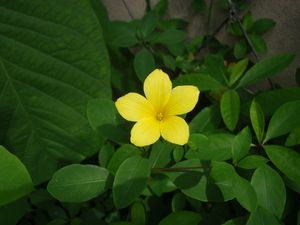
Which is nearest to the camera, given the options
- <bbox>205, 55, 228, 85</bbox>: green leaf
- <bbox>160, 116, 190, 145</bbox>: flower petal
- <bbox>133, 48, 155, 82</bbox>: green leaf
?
<bbox>160, 116, 190, 145</bbox>: flower petal

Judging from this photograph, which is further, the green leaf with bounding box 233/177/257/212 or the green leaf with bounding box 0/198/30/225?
the green leaf with bounding box 0/198/30/225

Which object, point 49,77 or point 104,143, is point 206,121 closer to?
point 104,143

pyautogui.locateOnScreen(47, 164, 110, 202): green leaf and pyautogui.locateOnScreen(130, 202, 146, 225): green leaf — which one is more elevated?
pyautogui.locateOnScreen(47, 164, 110, 202): green leaf

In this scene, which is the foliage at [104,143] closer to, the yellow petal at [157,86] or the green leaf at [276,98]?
the green leaf at [276,98]

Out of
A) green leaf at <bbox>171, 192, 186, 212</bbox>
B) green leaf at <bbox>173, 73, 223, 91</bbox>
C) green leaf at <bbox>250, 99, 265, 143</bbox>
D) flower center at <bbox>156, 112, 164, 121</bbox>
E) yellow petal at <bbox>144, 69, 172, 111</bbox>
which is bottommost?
green leaf at <bbox>171, 192, 186, 212</bbox>

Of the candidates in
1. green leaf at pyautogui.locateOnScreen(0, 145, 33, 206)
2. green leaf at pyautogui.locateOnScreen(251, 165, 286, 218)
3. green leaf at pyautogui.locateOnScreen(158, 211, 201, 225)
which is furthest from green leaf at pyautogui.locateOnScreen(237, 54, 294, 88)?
green leaf at pyautogui.locateOnScreen(0, 145, 33, 206)

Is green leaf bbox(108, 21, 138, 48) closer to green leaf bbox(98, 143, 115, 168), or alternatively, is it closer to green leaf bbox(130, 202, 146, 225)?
green leaf bbox(98, 143, 115, 168)
